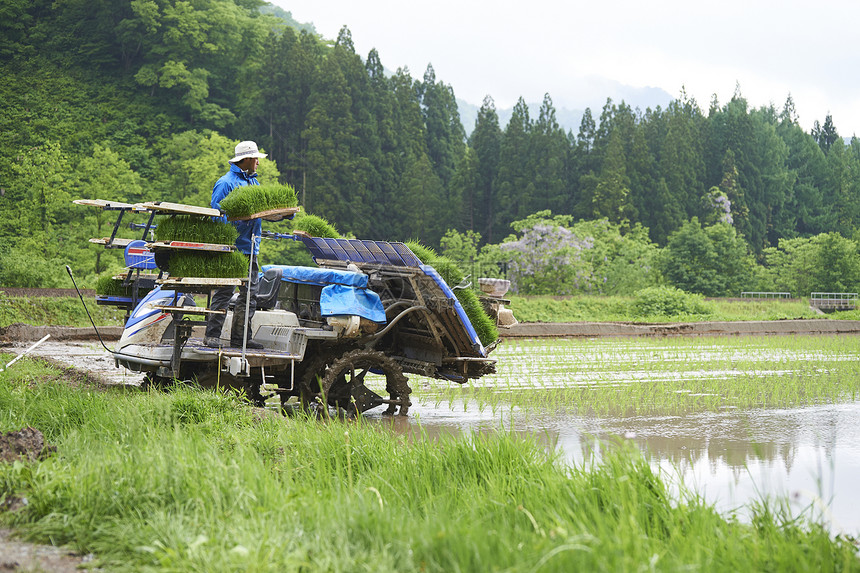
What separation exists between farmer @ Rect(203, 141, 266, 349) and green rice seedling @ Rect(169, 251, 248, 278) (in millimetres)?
403

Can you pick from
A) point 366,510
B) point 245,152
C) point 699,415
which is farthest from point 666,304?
point 366,510

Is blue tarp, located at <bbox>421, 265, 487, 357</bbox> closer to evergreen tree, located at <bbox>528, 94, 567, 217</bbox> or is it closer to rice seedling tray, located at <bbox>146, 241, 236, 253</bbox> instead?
rice seedling tray, located at <bbox>146, 241, 236, 253</bbox>

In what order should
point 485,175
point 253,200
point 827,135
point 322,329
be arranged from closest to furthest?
point 253,200, point 322,329, point 485,175, point 827,135

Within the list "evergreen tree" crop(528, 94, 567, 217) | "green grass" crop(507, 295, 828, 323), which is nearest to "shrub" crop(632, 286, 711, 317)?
"green grass" crop(507, 295, 828, 323)

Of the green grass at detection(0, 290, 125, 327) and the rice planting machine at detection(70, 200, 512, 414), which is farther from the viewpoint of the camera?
the green grass at detection(0, 290, 125, 327)

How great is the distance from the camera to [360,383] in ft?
26.5

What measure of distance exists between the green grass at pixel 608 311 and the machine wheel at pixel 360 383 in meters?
17.6

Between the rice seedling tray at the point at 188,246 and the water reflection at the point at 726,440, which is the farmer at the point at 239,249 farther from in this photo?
the water reflection at the point at 726,440

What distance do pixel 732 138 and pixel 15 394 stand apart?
70.9 metres

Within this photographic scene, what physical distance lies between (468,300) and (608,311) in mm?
22490

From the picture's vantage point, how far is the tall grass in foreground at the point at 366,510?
3.12m

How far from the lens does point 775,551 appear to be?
343 cm

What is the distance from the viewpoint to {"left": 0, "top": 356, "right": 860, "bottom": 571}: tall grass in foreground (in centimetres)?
312

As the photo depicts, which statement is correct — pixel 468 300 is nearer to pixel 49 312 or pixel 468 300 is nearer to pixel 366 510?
pixel 366 510
